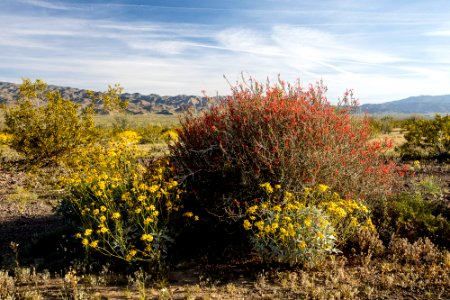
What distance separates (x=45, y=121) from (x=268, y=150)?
26.0 ft

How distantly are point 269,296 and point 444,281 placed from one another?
2.11 m

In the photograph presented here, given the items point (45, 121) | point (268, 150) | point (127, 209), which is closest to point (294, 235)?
point (268, 150)

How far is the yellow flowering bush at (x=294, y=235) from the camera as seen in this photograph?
4.48 m

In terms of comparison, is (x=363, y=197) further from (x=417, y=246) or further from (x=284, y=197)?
(x=284, y=197)

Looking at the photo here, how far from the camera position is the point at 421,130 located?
535 inches

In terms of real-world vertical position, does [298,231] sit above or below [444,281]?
above

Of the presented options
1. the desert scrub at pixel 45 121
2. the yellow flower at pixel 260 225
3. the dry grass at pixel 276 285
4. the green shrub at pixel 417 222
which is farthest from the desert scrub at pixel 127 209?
the desert scrub at pixel 45 121

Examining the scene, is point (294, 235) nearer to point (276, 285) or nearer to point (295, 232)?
point (295, 232)

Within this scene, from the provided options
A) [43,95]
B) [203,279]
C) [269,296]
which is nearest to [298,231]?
[269,296]

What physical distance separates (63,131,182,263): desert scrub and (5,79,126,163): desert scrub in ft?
15.1

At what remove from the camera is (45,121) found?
10508 millimetres

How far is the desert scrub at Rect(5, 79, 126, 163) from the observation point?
1030cm

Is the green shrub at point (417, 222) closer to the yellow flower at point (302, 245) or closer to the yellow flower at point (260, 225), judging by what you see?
the yellow flower at point (302, 245)

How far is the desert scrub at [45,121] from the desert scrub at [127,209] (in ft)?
15.1
